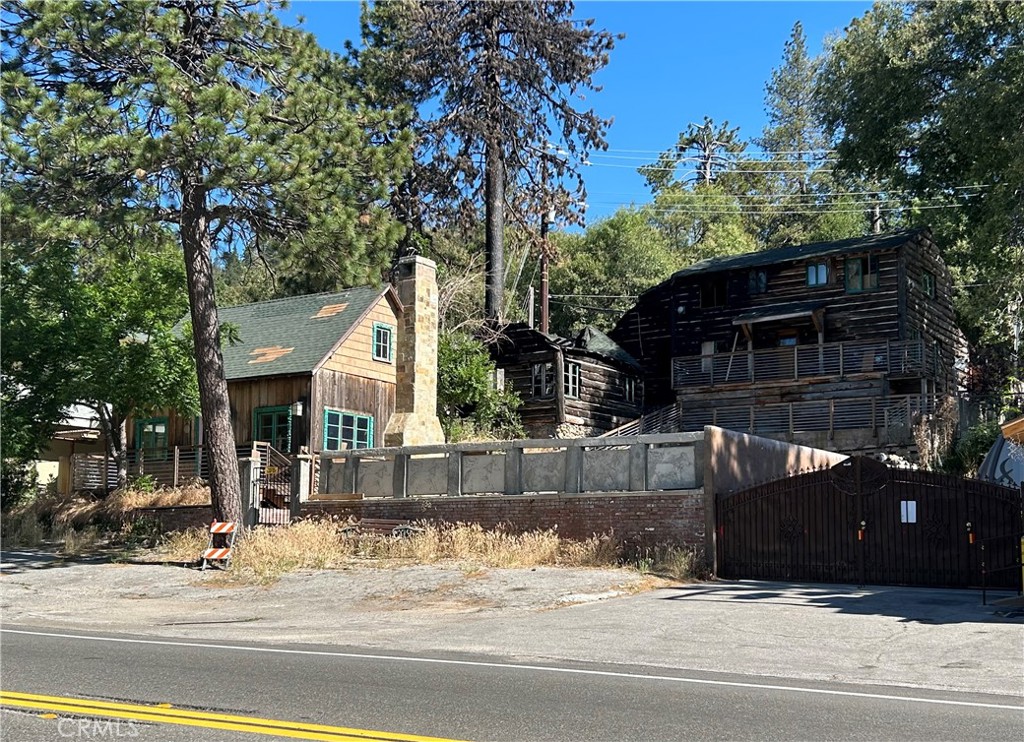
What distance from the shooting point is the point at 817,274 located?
43406 mm

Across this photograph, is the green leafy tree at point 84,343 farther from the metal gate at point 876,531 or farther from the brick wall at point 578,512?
the metal gate at point 876,531

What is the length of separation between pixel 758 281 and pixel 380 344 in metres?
18.1

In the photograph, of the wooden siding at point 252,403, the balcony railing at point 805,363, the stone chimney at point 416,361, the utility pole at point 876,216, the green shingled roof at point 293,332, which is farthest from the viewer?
the utility pole at point 876,216

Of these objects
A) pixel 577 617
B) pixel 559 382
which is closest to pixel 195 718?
pixel 577 617

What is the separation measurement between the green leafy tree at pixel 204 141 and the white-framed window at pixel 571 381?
20.9 metres

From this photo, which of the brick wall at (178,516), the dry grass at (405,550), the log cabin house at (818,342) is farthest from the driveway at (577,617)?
the log cabin house at (818,342)

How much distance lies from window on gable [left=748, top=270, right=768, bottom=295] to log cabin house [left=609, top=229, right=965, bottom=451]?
4cm

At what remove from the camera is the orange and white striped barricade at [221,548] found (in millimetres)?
22391

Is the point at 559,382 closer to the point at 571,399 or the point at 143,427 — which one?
the point at 571,399

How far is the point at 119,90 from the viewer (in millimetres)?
19797

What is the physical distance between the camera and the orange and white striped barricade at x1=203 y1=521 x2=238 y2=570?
73.5 ft

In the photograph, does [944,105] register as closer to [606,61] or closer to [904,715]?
[606,61]

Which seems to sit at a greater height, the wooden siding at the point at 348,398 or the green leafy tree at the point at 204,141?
the green leafy tree at the point at 204,141

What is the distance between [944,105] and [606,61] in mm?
18266
